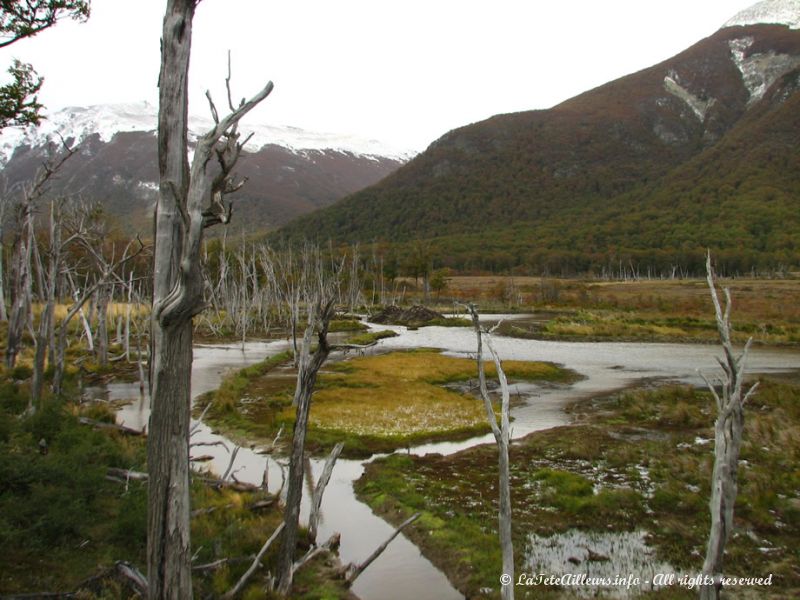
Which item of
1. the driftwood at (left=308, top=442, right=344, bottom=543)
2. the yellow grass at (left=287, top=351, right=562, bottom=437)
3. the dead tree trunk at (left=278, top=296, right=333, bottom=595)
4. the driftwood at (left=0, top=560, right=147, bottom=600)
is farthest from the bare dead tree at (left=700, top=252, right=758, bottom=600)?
the yellow grass at (left=287, top=351, right=562, bottom=437)

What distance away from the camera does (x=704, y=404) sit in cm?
2680

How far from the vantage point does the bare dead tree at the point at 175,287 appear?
6055mm

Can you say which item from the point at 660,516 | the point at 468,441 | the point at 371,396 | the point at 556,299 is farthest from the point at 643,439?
the point at 556,299

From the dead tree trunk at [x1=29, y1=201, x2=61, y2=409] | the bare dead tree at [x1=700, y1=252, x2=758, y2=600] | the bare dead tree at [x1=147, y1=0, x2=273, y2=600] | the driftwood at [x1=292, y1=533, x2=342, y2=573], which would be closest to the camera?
the bare dead tree at [x1=147, y1=0, x2=273, y2=600]

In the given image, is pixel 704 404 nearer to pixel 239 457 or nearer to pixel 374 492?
pixel 374 492

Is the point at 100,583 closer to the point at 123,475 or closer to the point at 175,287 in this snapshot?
the point at 123,475

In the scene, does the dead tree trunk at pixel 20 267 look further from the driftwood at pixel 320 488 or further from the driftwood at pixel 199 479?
the driftwood at pixel 320 488

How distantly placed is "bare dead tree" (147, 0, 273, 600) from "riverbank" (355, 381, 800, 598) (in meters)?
6.29

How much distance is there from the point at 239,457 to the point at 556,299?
302ft

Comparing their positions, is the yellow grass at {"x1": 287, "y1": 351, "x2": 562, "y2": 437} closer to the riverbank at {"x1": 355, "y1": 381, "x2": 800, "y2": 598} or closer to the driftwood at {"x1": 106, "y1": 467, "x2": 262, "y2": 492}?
the riverbank at {"x1": 355, "y1": 381, "x2": 800, "y2": 598}

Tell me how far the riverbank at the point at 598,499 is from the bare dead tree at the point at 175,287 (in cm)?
629

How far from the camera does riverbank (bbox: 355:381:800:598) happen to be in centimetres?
1113

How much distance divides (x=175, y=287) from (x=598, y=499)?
1216 centimetres

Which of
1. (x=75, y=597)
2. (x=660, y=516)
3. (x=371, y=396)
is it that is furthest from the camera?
(x=371, y=396)
